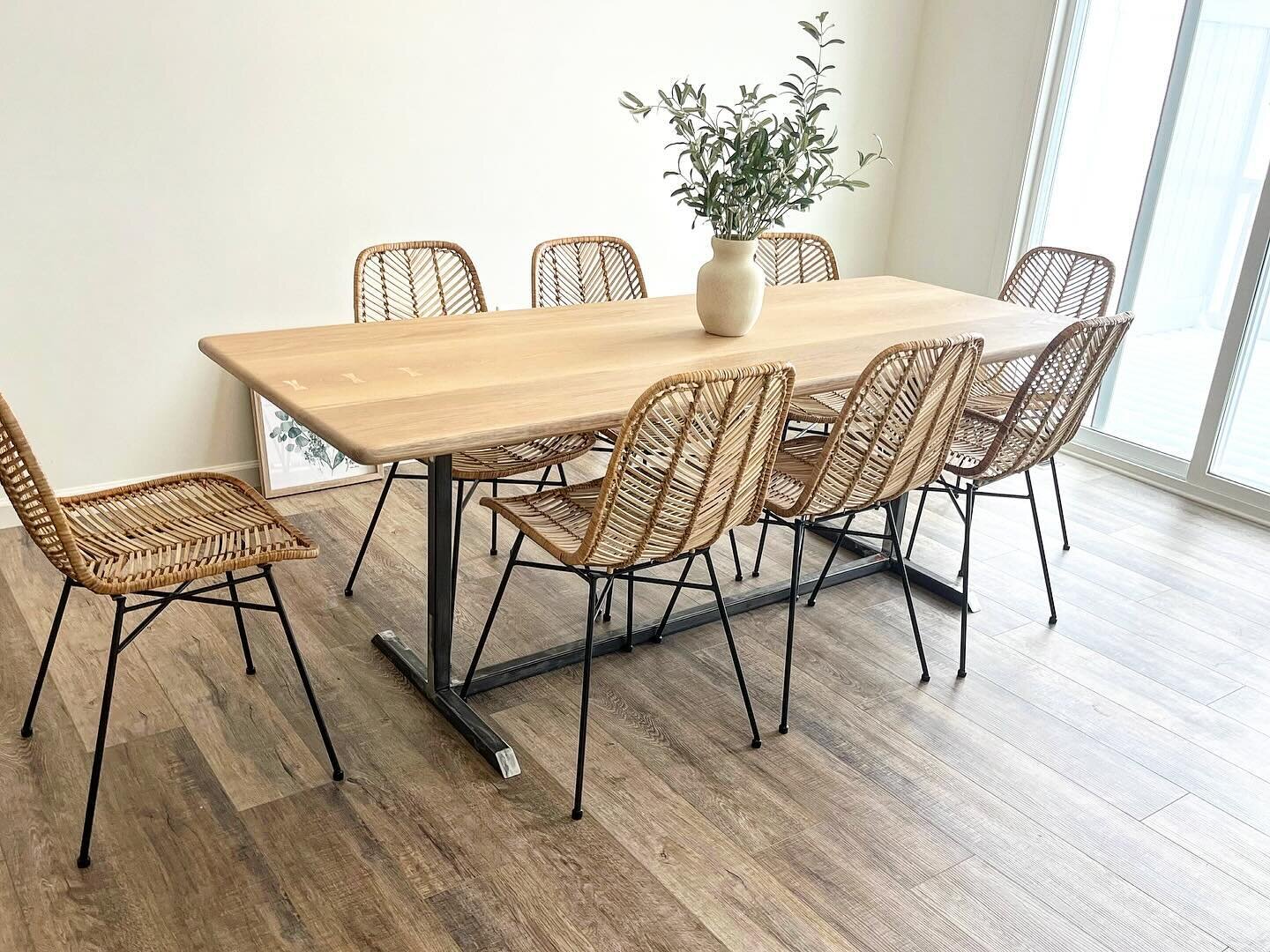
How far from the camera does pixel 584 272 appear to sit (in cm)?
341

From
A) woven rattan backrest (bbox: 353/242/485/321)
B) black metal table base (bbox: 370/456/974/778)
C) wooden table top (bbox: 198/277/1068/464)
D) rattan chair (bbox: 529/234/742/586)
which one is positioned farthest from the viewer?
rattan chair (bbox: 529/234/742/586)

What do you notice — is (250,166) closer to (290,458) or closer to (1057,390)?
(290,458)

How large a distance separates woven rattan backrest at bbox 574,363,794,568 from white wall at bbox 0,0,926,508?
6.40 ft

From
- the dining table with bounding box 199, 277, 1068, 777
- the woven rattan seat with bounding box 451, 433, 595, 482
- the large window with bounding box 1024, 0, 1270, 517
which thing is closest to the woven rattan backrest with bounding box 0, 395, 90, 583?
the dining table with bounding box 199, 277, 1068, 777

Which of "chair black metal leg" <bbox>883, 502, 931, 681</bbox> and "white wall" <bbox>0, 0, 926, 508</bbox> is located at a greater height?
"white wall" <bbox>0, 0, 926, 508</bbox>

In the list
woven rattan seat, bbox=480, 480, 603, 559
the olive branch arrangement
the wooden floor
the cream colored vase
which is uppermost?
the olive branch arrangement

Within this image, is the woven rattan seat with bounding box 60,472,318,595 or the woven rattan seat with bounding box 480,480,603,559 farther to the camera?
the woven rattan seat with bounding box 480,480,603,559

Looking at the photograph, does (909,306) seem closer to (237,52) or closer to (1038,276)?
(1038,276)

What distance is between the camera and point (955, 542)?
3623mm

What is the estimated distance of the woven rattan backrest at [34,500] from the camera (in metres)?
1.80

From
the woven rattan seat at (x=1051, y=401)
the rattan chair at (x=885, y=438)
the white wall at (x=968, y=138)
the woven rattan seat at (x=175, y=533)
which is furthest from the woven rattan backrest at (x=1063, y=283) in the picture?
the woven rattan seat at (x=175, y=533)

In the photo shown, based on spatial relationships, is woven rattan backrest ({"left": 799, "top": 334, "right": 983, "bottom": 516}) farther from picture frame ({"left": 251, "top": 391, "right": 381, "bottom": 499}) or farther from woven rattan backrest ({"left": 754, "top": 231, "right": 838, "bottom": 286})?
picture frame ({"left": 251, "top": 391, "right": 381, "bottom": 499})

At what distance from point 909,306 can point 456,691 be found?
177 centimetres

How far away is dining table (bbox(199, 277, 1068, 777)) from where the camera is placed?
2.11m
